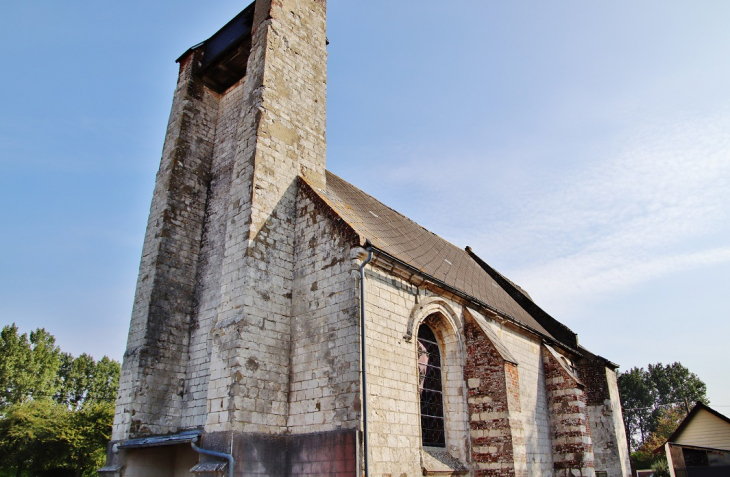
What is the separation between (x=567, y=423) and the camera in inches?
513

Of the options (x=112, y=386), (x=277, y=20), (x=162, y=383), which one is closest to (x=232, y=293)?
(x=162, y=383)

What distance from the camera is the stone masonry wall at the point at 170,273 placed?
9.66 m

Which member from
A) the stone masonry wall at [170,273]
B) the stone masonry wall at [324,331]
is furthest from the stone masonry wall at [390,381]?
the stone masonry wall at [170,273]

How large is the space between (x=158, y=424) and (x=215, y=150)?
6.46m

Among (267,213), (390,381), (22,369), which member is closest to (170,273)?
(267,213)

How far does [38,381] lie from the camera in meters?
33.8

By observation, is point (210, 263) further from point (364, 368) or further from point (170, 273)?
point (364, 368)

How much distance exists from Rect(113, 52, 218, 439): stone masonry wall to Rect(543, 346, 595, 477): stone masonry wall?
9498 millimetres

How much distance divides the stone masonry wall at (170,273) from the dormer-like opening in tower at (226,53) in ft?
1.14

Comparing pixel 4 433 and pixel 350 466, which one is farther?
pixel 4 433

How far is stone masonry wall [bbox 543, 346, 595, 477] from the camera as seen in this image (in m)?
12.4

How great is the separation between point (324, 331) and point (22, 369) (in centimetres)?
3431

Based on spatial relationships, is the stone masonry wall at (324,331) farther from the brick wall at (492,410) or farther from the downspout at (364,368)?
the brick wall at (492,410)

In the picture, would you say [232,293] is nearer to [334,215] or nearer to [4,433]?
[334,215]
